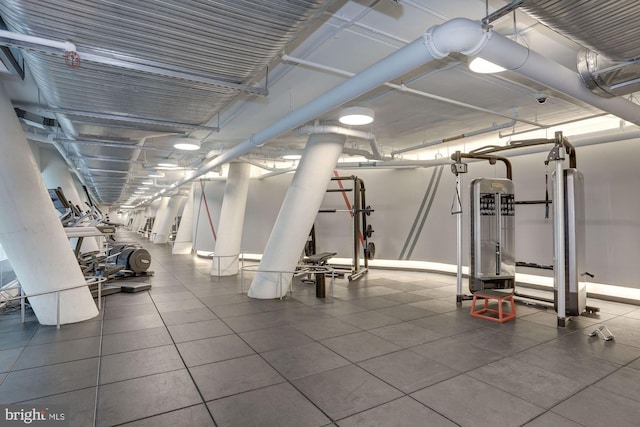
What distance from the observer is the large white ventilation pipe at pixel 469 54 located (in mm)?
2505

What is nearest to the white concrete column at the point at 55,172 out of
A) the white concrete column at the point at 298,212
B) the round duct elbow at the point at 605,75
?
the white concrete column at the point at 298,212

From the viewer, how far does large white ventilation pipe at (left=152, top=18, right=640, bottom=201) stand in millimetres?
2505

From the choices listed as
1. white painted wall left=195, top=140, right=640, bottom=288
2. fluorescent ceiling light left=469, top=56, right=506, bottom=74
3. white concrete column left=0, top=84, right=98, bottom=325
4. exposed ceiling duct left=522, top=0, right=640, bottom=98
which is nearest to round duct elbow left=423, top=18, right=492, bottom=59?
exposed ceiling duct left=522, top=0, right=640, bottom=98

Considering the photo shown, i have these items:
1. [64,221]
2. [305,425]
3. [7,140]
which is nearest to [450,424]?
[305,425]

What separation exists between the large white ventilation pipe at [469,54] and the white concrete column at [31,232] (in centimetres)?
393

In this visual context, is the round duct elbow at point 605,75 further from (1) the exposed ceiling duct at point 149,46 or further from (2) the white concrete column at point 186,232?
(2) the white concrete column at point 186,232

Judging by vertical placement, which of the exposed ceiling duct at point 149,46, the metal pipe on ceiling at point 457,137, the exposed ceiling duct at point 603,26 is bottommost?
the exposed ceiling duct at point 149,46

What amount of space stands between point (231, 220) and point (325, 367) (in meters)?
6.49

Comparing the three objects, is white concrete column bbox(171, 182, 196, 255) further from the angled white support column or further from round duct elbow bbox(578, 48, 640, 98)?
round duct elbow bbox(578, 48, 640, 98)

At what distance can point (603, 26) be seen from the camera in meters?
2.29

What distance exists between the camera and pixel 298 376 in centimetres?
316

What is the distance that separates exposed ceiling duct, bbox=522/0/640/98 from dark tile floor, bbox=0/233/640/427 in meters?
2.76

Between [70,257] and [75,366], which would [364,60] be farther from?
[70,257]

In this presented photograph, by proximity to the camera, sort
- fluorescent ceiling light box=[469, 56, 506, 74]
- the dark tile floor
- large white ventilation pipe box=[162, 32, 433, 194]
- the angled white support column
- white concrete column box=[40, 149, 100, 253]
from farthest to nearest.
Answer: white concrete column box=[40, 149, 100, 253] → the angled white support column → fluorescent ceiling light box=[469, 56, 506, 74] → large white ventilation pipe box=[162, 32, 433, 194] → the dark tile floor
